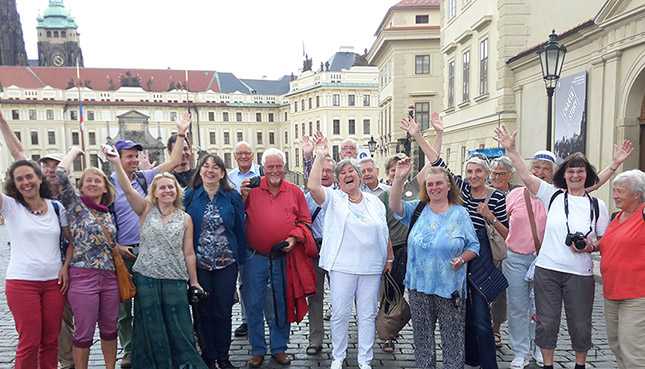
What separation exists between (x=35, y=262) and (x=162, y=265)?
1.02 m

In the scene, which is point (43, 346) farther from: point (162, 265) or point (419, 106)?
point (419, 106)

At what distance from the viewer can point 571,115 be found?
11.9 metres

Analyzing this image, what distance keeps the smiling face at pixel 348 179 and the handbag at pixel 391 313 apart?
1.01 meters

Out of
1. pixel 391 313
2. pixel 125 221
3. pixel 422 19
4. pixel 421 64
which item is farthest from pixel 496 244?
pixel 422 19

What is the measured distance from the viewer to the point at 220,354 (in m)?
4.46

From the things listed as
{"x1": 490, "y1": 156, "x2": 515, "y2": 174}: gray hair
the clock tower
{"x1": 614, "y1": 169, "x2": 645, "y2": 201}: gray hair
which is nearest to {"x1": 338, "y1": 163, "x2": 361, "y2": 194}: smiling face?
{"x1": 490, "y1": 156, "x2": 515, "y2": 174}: gray hair

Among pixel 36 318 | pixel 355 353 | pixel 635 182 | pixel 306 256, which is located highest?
pixel 635 182

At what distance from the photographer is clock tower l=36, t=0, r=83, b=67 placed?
83938mm

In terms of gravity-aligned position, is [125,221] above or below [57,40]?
below

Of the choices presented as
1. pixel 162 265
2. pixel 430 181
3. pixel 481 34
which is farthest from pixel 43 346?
pixel 481 34

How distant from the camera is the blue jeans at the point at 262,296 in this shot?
461cm

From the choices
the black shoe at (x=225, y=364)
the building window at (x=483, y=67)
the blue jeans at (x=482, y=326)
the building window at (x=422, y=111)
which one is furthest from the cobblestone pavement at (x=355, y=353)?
the building window at (x=422, y=111)

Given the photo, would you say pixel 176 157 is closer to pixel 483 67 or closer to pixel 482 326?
pixel 482 326

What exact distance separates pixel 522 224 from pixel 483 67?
14076mm
